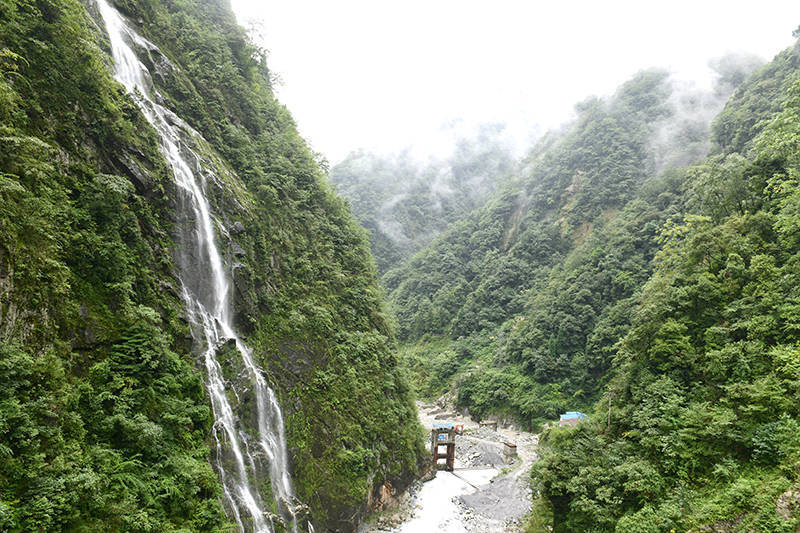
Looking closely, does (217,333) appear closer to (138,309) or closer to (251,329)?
(251,329)

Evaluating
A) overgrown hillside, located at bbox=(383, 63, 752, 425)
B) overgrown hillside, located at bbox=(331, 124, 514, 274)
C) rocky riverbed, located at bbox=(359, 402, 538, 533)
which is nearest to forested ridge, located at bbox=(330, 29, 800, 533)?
overgrown hillside, located at bbox=(383, 63, 752, 425)

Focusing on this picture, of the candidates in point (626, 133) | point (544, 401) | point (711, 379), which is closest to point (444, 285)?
point (544, 401)

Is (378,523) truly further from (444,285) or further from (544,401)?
(444,285)

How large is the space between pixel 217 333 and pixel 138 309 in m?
3.90

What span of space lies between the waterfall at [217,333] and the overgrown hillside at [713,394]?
1159 cm

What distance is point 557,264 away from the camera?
68.9 meters

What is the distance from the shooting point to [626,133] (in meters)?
78.3

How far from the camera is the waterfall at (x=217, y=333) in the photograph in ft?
44.5

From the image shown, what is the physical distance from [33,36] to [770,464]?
2602 cm

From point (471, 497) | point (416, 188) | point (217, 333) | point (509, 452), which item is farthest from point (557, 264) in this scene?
point (416, 188)

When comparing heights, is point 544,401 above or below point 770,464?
below

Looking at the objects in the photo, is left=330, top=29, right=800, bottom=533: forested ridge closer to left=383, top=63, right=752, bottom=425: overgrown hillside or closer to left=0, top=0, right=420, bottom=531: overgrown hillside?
left=383, top=63, right=752, bottom=425: overgrown hillside

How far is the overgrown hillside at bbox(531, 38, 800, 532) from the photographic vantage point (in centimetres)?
1221

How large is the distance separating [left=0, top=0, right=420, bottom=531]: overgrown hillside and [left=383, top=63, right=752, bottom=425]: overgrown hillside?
1179 inches
